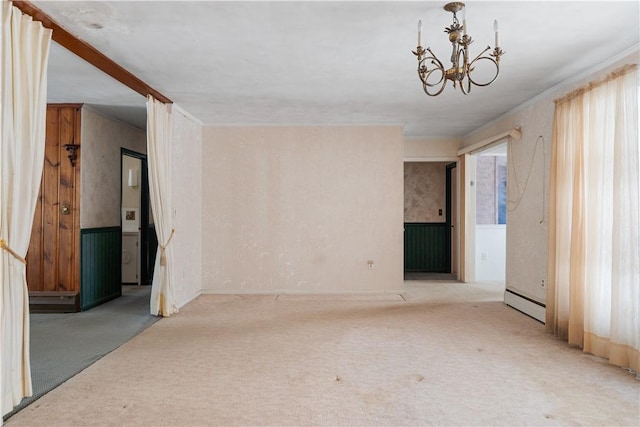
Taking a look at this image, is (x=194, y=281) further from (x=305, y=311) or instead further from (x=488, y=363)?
(x=488, y=363)

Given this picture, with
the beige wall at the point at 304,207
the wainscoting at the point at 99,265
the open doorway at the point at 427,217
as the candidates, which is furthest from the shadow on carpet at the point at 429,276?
the wainscoting at the point at 99,265

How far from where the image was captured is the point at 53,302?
15.8 ft

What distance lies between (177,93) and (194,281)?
8.46 feet

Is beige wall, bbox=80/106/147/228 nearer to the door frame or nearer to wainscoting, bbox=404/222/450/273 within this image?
wainscoting, bbox=404/222/450/273

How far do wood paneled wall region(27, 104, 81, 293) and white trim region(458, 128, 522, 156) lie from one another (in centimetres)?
531

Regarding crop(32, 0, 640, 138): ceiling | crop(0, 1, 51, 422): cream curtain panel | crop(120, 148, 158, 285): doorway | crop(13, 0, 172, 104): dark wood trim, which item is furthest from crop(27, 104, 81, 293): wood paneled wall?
crop(0, 1, 51, 422): cream curtain panel

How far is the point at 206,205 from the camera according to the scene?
5973mm

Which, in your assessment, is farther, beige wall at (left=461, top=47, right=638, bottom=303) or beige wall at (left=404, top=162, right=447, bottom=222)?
beige wall at (left=404, top=162, right=447, bottom=222)

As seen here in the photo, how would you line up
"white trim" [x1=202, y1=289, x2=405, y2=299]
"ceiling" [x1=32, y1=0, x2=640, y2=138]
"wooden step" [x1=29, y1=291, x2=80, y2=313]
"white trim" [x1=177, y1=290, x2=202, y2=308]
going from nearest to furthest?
"ceiling" [x1=32, y1=0, x2=640, y2=138] → "wooden step" [x1=29, y1=291, x2=80, y2=313] → "white trim" [x1=177, y1=290, x2=202, y2=308] → "white trim" [x1=202, y1=289, x2=405, y2=299]

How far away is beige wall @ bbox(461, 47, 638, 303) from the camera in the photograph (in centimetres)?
445

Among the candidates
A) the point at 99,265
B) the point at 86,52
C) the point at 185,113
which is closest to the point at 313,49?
the point at 86,52

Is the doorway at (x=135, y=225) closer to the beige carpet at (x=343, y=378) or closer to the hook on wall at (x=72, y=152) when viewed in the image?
the hook on wall at (x=72, y=152)

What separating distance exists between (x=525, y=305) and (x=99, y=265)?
5.37 metres

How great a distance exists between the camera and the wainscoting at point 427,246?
835 cm
